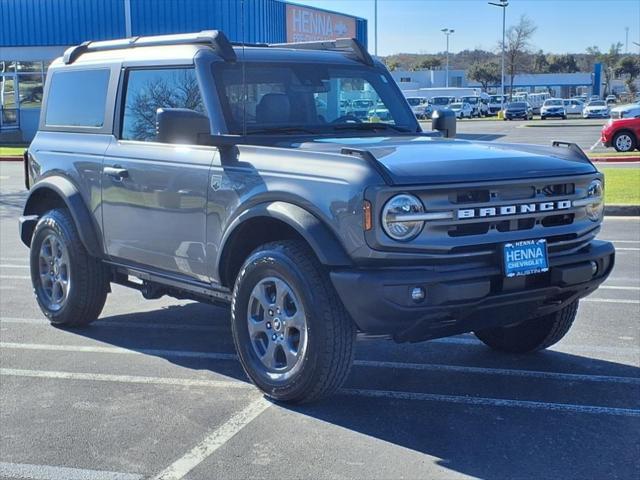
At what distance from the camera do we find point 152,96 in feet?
19.8

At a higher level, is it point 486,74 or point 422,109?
point 486,74

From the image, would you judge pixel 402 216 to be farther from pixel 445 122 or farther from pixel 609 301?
pixel 609 301

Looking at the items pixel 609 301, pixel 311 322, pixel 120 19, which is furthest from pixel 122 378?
pixel 120 19

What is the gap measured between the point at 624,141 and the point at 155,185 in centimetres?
2344

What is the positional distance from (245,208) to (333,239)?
27.5 inches

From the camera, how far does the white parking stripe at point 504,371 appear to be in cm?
537

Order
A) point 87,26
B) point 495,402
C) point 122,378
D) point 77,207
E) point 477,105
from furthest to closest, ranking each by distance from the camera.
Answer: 1. point 477,105
2. point 87,26
3. point 77,207
4. point 122,378
5. point 495,402

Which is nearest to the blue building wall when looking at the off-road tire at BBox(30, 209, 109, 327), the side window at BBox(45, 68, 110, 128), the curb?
the curb

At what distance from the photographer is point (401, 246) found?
4.33m

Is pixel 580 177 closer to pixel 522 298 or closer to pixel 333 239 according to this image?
pixel 522 298

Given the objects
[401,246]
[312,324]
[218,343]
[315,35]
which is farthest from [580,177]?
[315,35]

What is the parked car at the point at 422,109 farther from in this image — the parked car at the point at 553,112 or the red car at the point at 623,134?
the red car at the point at 623,134

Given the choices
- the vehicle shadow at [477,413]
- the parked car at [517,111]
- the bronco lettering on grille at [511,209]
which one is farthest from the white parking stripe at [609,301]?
the parked car at [517,111]

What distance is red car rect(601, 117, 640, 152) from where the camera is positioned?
26141 millimetres
